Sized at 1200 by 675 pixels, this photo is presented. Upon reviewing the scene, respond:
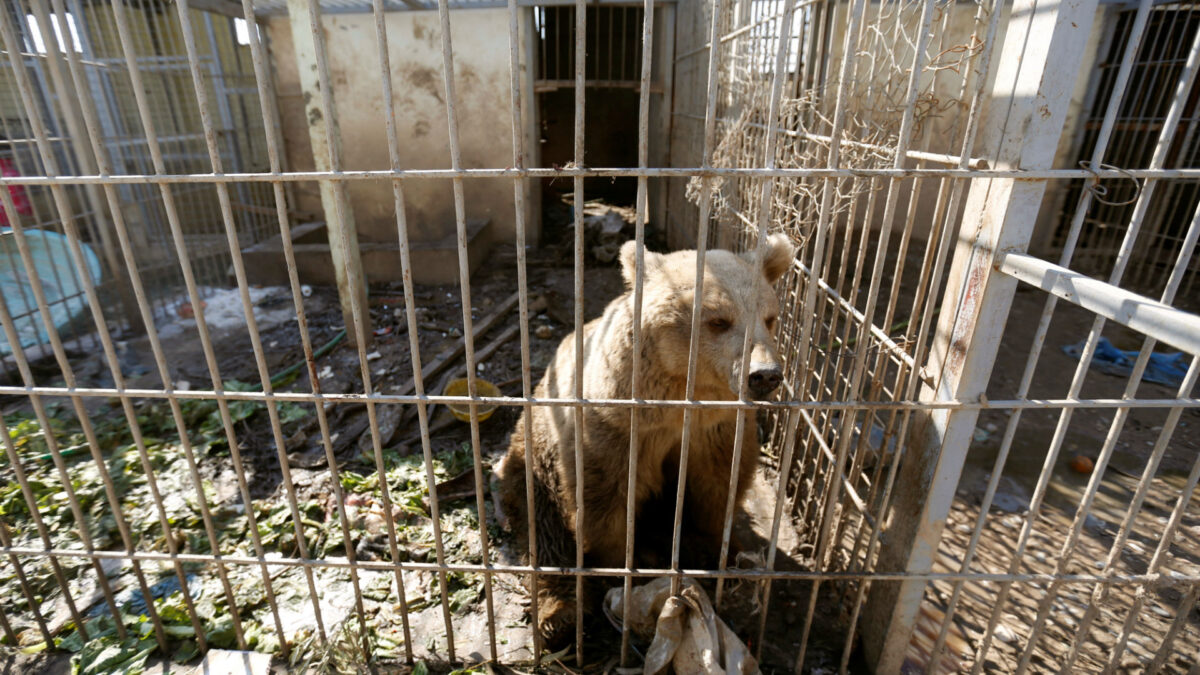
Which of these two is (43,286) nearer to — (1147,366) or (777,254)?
(777,254)

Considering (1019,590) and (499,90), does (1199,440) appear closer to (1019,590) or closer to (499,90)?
(1019,590)

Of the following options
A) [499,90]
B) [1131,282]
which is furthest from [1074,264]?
[499,90]

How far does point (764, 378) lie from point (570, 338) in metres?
1.55

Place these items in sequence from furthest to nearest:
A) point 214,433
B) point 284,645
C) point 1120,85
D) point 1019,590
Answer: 1. point 214,433
2. point 1019,590
3. point 284,645
4. point 1120,85

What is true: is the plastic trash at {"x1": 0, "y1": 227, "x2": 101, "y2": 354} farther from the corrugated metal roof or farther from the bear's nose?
the bear's nose

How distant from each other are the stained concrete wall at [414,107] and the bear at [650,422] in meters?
6.04

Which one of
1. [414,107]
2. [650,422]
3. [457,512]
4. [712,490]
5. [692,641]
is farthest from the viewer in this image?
[414,107]

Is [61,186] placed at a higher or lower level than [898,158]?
lower

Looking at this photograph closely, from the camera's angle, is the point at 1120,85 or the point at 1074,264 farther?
the point at 1074,264

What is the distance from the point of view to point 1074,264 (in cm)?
908

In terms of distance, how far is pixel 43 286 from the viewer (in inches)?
226

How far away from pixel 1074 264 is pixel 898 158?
9474 millimetres

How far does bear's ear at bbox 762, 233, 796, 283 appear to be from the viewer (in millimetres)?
2766

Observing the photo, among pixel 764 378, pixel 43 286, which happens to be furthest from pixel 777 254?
pixel 43 286
